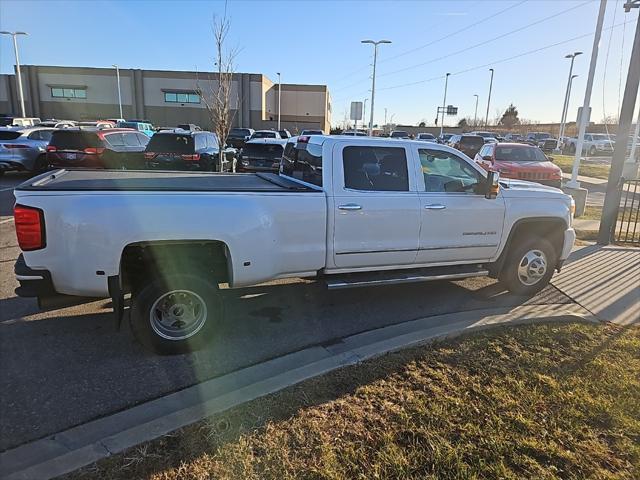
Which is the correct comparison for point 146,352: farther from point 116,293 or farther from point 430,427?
point 430,427

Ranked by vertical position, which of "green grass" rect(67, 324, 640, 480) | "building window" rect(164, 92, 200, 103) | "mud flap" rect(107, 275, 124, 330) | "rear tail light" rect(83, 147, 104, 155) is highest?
"building window" rect(164, 92, 200, 103)

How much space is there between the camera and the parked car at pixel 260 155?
1377cm

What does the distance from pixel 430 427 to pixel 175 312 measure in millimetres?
2411

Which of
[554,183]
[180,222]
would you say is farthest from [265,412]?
[554,183]

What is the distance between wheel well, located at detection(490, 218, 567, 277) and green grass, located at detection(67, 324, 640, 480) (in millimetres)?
1876

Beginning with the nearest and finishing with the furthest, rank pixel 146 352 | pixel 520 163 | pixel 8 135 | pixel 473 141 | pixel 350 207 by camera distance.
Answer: pixel 146 352, pixel 350 207, pixel 520 163, pixel 8 135, pixel 473 141

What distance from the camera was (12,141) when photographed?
15.3 metres

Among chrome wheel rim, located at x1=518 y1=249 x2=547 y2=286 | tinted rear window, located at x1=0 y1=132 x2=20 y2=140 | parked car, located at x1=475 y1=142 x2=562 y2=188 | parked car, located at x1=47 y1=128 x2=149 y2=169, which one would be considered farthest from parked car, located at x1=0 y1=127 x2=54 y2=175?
chrome wheel rim, located at x1=518 y1=249 x2=547 y2=286

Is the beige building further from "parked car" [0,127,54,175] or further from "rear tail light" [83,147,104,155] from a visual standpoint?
"rear tail light" [83,147,104,155]

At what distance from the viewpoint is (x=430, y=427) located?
3.06m

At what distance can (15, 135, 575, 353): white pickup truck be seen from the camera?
3.67m

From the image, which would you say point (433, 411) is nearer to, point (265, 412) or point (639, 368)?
point (265, 412)

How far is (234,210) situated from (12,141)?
15.1 m

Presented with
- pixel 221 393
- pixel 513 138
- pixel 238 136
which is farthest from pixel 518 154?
pixel 513 138
